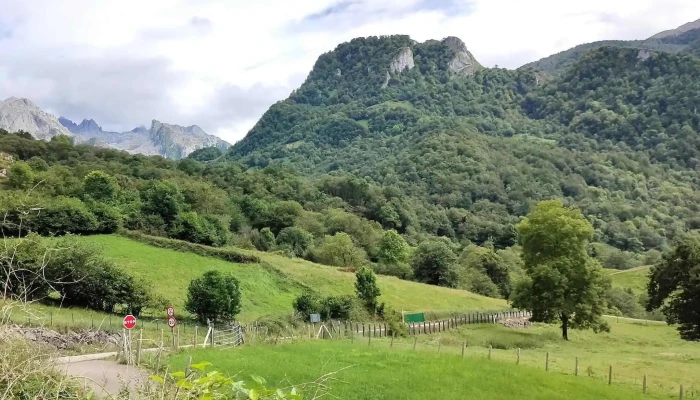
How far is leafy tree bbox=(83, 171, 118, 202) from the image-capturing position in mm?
70375

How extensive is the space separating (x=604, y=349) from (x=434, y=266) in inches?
1437

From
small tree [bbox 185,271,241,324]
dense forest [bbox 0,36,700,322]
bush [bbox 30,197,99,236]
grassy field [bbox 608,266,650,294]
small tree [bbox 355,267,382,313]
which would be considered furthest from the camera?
grassy field [bbox 608,266,650,294]

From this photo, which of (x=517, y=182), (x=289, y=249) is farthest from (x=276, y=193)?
(x=517, y=182)

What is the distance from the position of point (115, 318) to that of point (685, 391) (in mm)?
31628

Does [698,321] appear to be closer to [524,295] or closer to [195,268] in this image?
[524,295]

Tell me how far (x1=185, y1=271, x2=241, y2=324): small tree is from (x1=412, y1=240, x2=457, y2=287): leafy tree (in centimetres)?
3996

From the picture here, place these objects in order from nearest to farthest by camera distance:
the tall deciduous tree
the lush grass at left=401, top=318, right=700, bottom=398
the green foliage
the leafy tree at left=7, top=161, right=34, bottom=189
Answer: the lush grass at left=401, top=318, right=700, bottom=398 → the green foliage → the tall deciduous tree → the leafy tree at left=7, top=161, right=34, bottom=189

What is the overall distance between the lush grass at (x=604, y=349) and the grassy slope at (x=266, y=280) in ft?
28.9

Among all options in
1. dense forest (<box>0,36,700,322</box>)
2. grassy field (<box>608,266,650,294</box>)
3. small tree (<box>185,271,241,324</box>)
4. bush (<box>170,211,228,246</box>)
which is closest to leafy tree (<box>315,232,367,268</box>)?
dense forest (<box>0,36,700,322</box>)

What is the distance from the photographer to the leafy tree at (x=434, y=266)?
73.5 metres

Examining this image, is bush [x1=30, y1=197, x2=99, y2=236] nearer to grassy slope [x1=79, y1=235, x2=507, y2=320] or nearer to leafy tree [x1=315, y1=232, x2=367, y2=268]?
grassy slope [x1=79, y1=235, x2=507, y2=320]

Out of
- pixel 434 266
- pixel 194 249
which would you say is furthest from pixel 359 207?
pixel 194 249

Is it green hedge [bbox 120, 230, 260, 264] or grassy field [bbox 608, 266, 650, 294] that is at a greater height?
green hedge [bbox 120, 230, 260, 264]

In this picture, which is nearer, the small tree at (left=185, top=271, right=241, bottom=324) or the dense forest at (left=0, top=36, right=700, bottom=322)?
the small tree at (left=185, top=271, right=241, bottom=324)
